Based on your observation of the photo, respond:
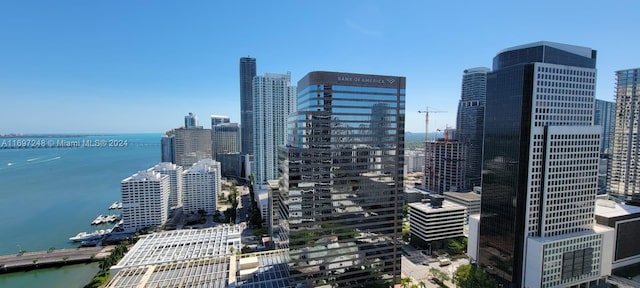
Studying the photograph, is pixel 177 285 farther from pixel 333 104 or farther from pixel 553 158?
pixel 553 158

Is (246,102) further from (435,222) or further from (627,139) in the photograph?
(627,139)

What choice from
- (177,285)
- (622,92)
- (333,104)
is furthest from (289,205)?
(622,92)

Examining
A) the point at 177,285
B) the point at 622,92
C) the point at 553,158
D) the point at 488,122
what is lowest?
the point at 177,285

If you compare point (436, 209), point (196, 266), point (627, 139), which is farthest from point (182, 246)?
point (627, 139)

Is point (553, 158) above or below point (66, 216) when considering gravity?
above

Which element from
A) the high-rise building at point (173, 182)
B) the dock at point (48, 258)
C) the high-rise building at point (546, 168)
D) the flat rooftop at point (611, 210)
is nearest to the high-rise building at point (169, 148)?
the high-rise building at point (173, 182)

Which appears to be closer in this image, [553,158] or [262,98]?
[553,158]

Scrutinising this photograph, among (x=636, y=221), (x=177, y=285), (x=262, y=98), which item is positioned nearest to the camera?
(x=177, y=285)
